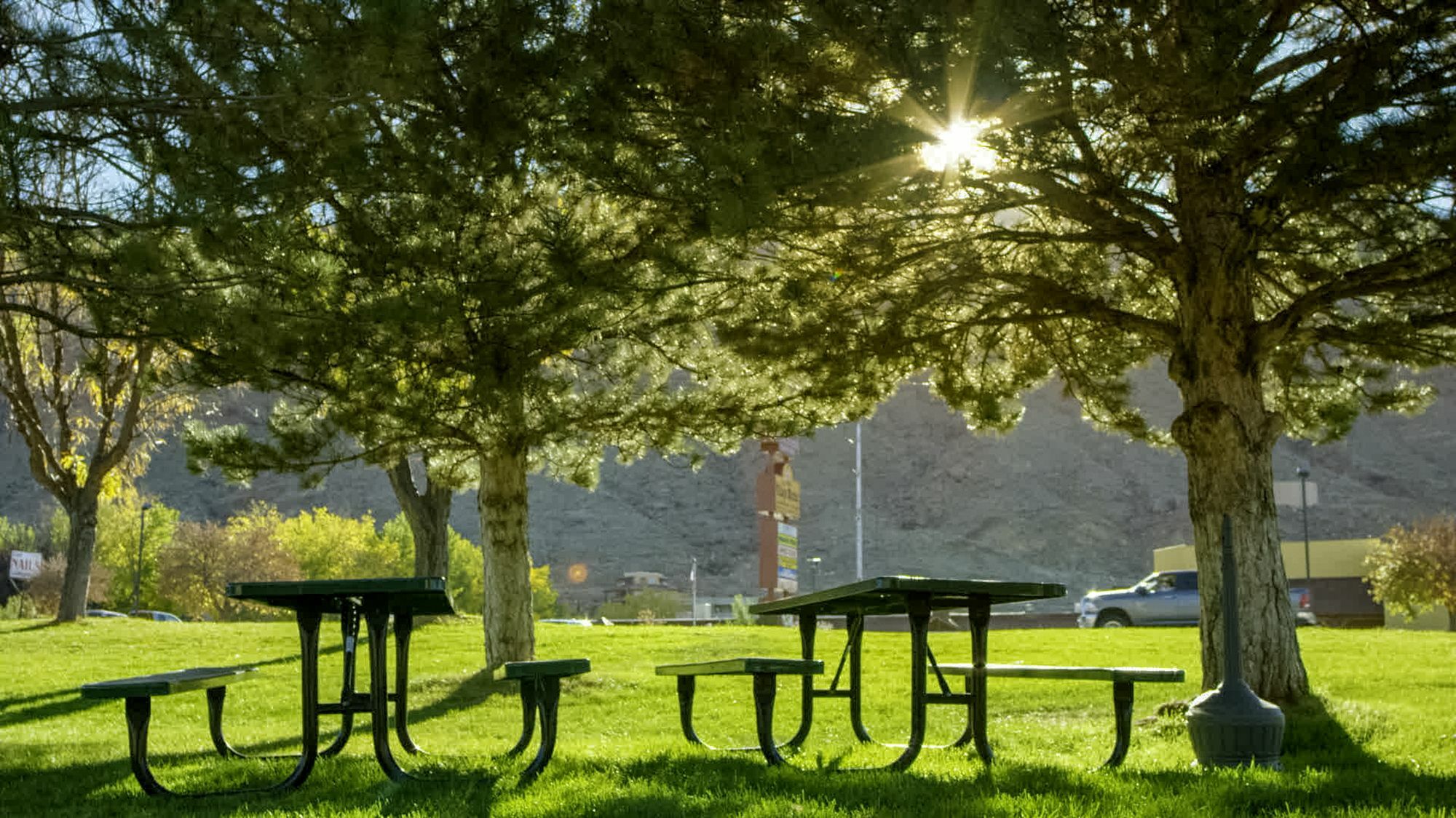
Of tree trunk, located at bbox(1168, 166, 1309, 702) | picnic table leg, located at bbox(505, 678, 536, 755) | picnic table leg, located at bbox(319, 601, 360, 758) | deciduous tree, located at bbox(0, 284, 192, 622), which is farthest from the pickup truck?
picnic table leg, located at bbox(319, 601, 360, 758)

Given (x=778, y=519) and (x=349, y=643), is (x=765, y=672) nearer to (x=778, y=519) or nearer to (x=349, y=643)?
(x=349, y=643)

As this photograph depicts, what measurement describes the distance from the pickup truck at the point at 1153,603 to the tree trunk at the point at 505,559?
20853 millimetres

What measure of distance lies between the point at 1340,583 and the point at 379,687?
2136 inches

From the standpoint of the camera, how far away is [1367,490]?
107m

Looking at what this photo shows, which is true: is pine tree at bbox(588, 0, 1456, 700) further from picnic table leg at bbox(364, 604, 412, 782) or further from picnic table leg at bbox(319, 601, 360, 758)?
picnic table leg at bbox(364, 604, 412, 782)

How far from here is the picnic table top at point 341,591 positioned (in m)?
5.54

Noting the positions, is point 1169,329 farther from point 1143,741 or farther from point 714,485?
point 714,485

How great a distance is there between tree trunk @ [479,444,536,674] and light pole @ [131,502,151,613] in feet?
175

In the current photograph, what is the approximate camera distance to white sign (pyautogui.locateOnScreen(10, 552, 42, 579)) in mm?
75875

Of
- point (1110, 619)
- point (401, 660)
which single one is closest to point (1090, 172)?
point (401, 660)

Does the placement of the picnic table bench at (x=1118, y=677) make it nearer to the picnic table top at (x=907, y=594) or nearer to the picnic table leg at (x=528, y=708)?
the picnic table top at (x=907, y=594)

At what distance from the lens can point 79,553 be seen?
24.5 m

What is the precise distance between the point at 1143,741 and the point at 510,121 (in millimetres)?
5846

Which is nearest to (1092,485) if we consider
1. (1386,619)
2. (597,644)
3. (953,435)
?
(953,435)
